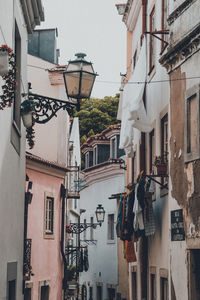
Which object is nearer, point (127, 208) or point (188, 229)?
point (188, 229)

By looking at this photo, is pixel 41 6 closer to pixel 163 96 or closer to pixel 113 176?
pixel 163 96

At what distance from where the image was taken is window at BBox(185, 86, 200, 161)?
11.9 metres

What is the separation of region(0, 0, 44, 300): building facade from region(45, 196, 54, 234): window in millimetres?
11866

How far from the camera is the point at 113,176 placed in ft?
116

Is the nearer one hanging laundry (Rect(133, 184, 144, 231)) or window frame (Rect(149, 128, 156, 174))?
hanging laundry (Rect(133, 184, 144, 231))

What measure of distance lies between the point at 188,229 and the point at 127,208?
5.00m

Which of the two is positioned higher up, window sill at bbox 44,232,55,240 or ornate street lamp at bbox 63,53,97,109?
ornate street lamp at bbox 63,53,97,109

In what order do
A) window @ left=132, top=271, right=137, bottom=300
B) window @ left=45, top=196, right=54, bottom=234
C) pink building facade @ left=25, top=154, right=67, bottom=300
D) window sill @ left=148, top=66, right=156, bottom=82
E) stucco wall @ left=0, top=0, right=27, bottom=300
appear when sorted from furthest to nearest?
1. window @ left=45, top=196, right=54, bottom=234
2. pink building facade @ left=25, top=154, right=67, bottom=300
3. window @ left=132, top=271, right=137, bottom=300
4. window sill @ left=148, top=66, right=156, bottom=82
5. stucco wall @ left=0, top=0, right=27, bottom=300

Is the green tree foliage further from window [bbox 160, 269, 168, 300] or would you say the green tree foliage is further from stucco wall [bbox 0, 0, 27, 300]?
stucco wall [bbox 0, 0, 27, 300]

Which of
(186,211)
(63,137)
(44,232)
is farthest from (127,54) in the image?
(186,211)

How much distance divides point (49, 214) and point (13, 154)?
47.3 ft

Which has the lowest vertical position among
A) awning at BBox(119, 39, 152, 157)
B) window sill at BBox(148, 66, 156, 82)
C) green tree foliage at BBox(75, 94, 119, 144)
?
awning at BBox(119, 39, 152, 157)

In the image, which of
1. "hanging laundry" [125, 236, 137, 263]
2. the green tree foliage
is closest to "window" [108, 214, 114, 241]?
"hanging laundry" [125, 236, 137, 263]

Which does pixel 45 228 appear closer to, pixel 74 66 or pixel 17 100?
pixel 17 100
